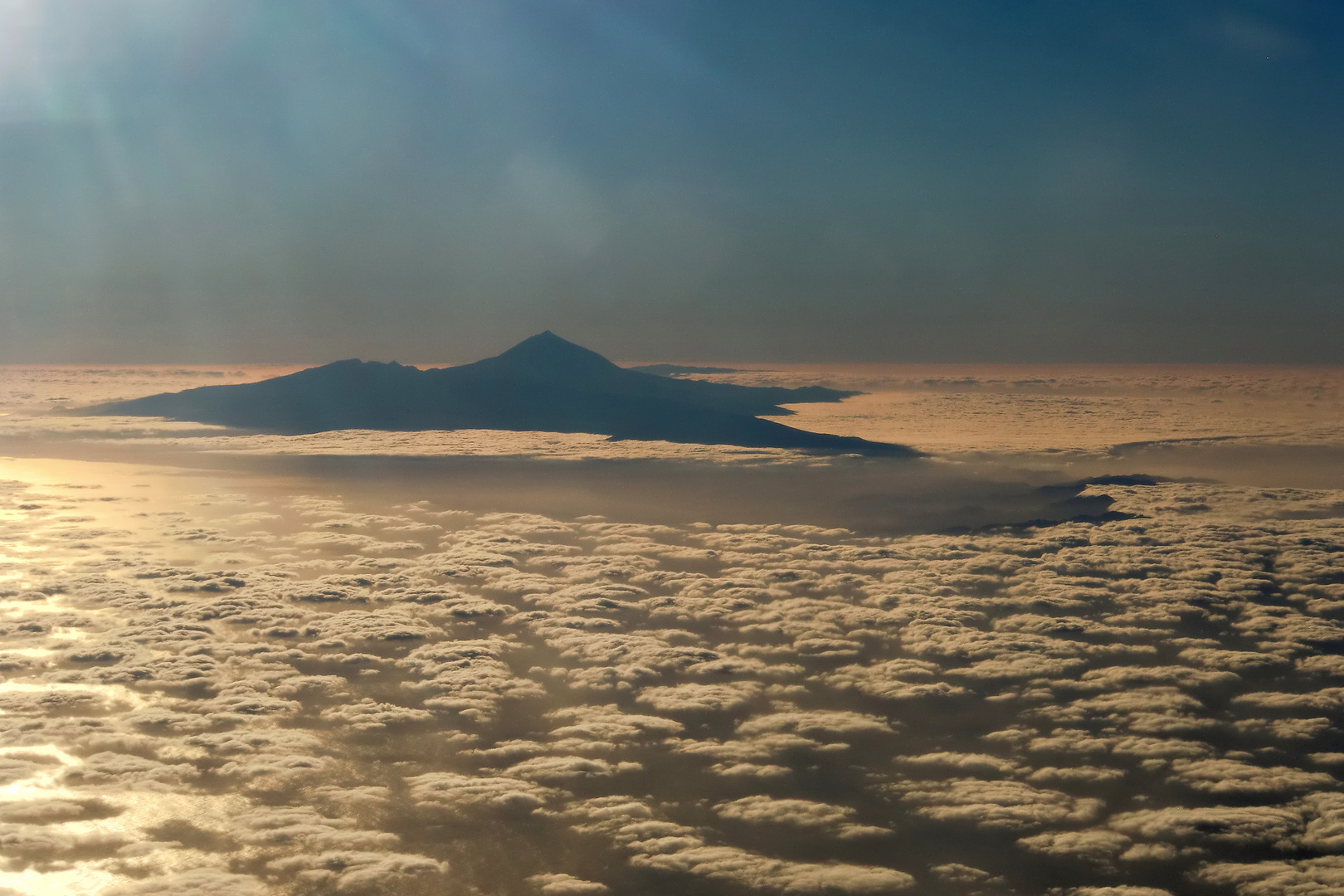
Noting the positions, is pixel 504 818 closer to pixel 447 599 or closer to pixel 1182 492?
pixel 447 599

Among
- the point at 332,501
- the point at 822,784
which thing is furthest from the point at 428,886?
the point at 332,501

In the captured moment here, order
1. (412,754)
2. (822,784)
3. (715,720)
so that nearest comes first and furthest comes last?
(822,784) < (412,754) < (715,720)

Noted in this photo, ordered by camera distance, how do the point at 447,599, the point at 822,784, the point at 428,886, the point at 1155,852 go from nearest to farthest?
the point at 428,886, the point at 1155,852, the point at 822,784, the point at 447,599

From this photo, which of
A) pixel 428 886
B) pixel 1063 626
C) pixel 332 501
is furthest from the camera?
pixel 332 501

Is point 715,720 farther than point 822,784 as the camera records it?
Yes

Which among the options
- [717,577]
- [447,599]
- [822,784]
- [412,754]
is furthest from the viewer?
[717,577]

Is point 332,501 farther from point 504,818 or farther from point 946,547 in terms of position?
point 504,818

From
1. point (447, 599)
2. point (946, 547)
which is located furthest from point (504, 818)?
point (946, 547)

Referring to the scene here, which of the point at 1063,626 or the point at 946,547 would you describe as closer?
the point at 1063,626
